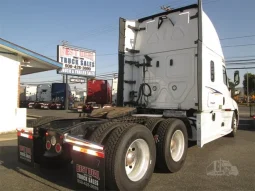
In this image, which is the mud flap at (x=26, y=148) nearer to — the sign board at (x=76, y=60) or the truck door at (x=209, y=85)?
the truck door at (x=209, y=85)

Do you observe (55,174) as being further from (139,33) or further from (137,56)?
(139,33)

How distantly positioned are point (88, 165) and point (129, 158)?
825 millimetres

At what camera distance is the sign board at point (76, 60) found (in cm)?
2878

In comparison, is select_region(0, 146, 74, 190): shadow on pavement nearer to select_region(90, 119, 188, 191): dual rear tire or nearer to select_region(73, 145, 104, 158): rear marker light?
select_region(73, 145, 104, 158): rear marker light

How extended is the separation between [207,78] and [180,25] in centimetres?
Result: 163

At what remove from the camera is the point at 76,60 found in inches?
1174

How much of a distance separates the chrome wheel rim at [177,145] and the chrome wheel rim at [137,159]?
1106 millimetres

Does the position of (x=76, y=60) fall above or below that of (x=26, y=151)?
above

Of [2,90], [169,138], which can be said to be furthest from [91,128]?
[2,90]

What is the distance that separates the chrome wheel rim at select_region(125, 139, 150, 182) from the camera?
414 cm

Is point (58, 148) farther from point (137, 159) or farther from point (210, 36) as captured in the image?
point (210, 36)

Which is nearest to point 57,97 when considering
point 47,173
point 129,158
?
point 47,173

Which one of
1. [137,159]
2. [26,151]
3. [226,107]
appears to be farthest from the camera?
[226,107]

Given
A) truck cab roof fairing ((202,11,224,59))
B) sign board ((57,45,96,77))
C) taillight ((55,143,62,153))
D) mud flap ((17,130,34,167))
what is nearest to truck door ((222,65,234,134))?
truck cab roof fairing ((202,11,224,59))
